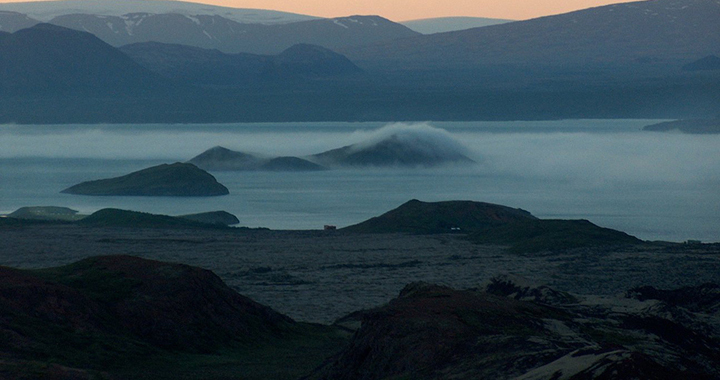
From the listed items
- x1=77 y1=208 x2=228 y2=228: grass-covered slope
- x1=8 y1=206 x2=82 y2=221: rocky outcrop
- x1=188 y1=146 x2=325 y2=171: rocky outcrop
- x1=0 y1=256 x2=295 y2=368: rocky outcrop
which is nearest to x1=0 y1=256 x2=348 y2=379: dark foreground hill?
x1=0 y1=256 x2=295 y2=368: rocky outcrop

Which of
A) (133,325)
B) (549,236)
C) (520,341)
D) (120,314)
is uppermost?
(549,236)

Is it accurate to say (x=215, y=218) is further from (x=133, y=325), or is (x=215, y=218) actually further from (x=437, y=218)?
(x=133, y=325)

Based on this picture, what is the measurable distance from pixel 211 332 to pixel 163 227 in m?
28.9

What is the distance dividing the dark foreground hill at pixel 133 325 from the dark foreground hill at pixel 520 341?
2534 millimetres

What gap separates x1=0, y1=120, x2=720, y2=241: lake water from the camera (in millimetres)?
70250

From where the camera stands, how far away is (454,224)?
49250 mm

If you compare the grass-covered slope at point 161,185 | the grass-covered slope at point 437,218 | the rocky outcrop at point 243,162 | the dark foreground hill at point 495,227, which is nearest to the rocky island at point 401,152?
the rocky outcrop at point 243,162

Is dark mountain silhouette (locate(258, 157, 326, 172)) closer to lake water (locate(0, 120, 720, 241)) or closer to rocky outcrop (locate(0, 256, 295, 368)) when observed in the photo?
lake water (locate(0, 120, 720, 241))

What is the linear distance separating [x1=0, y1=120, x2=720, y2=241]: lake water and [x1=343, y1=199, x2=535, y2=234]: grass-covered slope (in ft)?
29.8

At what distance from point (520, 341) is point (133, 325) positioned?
7.73 metres

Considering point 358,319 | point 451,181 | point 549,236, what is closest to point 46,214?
point 549,236

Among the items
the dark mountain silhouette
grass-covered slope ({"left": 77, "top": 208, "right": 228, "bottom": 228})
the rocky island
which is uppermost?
the rocky island

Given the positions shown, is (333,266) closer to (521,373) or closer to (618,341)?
(618,341)

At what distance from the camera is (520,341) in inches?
564
